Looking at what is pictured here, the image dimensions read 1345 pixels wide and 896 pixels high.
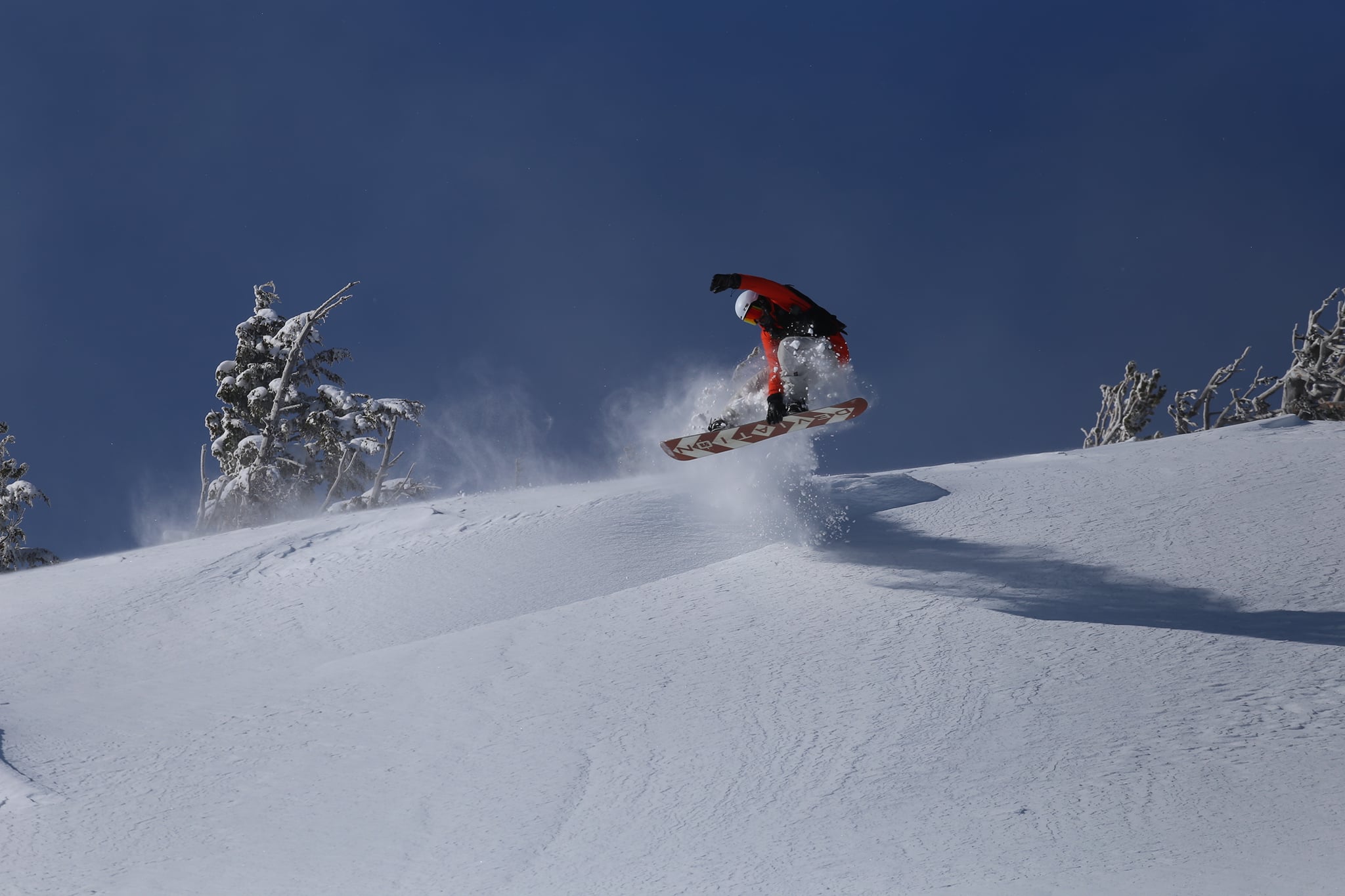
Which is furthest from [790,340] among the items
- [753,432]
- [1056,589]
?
[1056,589]

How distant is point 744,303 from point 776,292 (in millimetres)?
323

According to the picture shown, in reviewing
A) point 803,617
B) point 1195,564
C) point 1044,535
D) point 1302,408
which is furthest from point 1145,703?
point 1302,408

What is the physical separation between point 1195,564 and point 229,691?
7626 millimetres

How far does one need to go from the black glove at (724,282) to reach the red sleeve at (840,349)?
1.19m

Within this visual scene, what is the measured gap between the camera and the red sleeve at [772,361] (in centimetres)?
995

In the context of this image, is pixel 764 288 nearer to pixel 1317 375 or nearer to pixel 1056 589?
pixel 1056 589

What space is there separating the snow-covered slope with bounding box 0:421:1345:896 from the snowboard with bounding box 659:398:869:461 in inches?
13.8

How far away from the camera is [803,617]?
7.66 meters

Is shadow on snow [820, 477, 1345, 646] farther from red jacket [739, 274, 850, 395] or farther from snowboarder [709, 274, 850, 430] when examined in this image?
red jacket [739, 274, 850, 395]

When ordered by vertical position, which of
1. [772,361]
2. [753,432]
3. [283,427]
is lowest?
[753,432]

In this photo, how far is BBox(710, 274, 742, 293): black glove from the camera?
9.45 metres

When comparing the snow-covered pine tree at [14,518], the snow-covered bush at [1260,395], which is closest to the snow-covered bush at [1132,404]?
the snow-covered bush at [1260,395]

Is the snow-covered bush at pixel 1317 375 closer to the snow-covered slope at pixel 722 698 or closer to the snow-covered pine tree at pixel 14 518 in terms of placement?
the snow-covered slope at pixel 722 698

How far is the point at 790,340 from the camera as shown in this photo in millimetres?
9984
